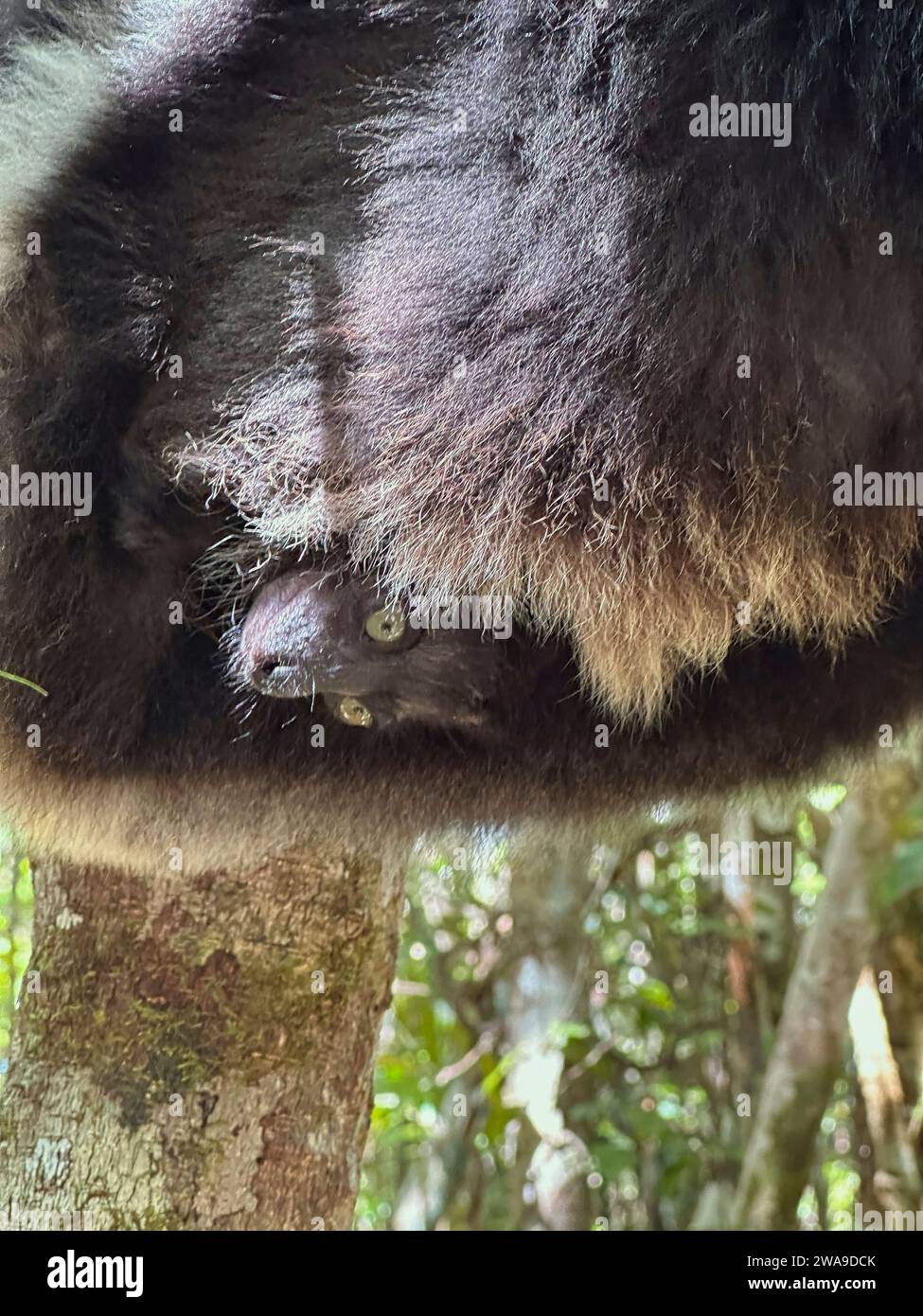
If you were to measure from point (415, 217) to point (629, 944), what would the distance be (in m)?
4.07

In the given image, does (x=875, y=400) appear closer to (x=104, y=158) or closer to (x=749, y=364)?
(x=749, y=364)

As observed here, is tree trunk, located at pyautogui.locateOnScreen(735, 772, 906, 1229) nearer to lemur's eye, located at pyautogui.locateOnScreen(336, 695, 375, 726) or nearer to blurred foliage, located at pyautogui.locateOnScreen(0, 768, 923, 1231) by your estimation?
blurred foliage, located at pyautogui.locateOnScreen(0, 768, 923, 1231)

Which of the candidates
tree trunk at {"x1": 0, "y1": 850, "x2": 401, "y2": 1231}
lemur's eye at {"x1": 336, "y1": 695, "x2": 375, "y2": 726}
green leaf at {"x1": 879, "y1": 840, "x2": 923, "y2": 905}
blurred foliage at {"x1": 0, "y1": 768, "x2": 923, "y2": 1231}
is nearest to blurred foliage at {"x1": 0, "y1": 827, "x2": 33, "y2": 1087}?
blurred foliage at {"x1": 0, "y1": 768, "x2": 923, "y2": 1231}

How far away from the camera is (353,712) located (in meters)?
1.80

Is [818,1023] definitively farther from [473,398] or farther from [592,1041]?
[473,398]

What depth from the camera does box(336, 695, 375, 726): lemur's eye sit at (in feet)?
5.87

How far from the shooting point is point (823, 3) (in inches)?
53.2

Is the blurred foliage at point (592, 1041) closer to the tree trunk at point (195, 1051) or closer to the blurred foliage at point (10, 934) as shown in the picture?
the blurred foliage at point (10, 934)

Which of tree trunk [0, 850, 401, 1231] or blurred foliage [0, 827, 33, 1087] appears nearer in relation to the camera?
tree trunk [0, 850, 401, 1231]

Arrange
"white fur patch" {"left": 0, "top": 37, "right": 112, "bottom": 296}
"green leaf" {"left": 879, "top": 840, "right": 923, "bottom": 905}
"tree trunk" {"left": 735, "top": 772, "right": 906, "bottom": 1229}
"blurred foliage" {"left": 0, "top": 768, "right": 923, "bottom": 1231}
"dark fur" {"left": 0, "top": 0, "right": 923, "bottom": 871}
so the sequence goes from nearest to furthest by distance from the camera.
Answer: "dark fur" {"left": 0, "top": 0, "right": 923, "bottom": 871}, "white fur patch" {"left": 0, "top": 37, "right": 112, "bottom": 296}, "green leaf" {"left": 879, "top": 840, "right": 923, "bottom": 905}, "tree trunk" {"left": 735, "top": 772, "right": 906, "bottom": 1229}, "blurred foliage" {"left": 0, "top": 768, "right": 923, "bottom": 1231}

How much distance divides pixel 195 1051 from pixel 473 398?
1.45 m

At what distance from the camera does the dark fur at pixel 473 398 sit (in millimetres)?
1404

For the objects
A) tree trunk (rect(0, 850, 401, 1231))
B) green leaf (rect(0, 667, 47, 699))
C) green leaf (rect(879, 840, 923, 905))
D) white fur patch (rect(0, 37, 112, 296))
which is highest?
white fur patch (rect(0, 37, 112, 296))
